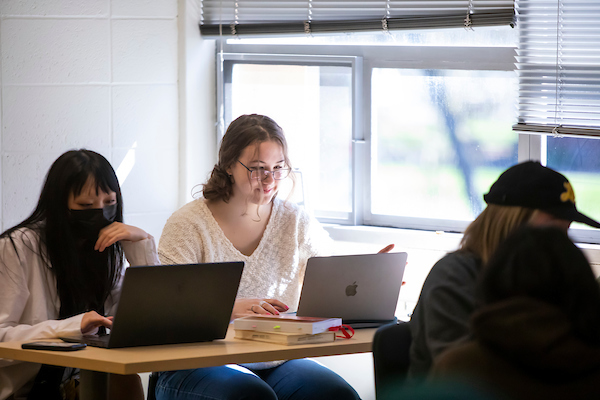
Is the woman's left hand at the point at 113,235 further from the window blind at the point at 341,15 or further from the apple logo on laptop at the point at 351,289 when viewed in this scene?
the window blind at the point at 341,15

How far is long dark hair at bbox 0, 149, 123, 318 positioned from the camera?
1843mm

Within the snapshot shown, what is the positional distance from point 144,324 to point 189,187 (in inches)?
A: 62.6

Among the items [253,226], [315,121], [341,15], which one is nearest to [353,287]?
[253,226]

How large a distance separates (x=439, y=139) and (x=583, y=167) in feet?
1.89

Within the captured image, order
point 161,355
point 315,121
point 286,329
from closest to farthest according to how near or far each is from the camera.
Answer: point 161,355 < point 286,329 < point 315,121

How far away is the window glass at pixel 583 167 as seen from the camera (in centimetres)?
252

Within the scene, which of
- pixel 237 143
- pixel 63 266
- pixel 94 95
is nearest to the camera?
pixel 63 266

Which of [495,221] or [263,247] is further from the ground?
[495,221]

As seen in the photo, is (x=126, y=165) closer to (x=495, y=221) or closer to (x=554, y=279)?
(x=495, y=221)

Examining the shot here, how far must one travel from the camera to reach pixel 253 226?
2377 mm

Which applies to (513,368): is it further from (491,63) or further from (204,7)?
(204,7)

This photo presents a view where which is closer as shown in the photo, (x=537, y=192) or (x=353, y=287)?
(x=537, y=192)

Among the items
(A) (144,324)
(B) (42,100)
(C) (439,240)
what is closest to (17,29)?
(B) (42,100)

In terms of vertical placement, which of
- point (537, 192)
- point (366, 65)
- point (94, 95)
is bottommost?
point (537, 192)
